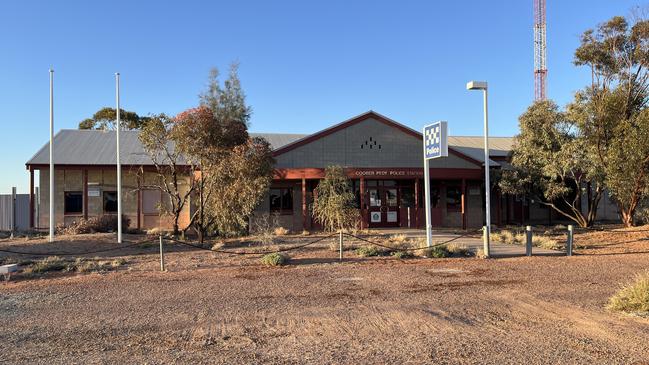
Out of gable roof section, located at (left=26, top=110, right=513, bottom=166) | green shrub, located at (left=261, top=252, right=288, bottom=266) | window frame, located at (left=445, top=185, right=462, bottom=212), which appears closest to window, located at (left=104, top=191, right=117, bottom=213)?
gable roof section, located at (left=26, top=110, right=513, bottom=166)

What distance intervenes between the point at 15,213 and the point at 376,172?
18.0 metres

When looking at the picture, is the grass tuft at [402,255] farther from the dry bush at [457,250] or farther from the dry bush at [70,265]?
the dry bush at [70,265]

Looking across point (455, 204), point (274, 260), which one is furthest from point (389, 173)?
point (274, 260)

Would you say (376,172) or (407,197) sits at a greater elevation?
(376,172)

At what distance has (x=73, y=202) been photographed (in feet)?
81.7

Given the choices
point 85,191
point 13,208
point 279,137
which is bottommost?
point 13,208

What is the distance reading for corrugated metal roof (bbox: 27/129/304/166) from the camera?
962 inches

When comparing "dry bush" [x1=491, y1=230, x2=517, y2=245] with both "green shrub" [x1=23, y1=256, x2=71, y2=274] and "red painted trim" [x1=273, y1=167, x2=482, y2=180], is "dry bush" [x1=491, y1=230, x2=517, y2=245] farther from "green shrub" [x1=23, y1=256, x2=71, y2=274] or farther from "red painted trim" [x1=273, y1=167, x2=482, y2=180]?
"green shrub" [x1=23, y1=256, x2=71, y2=274]

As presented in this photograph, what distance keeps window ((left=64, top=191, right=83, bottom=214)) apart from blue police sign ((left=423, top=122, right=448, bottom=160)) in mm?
18504

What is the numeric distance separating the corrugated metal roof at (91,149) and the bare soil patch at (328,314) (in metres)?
12.6

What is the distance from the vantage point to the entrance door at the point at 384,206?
22750mm

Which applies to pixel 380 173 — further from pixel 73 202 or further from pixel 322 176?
pixel 73 202

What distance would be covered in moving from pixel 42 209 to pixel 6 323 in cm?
1942

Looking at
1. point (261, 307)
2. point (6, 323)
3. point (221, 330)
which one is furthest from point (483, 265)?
point (6, 323)
